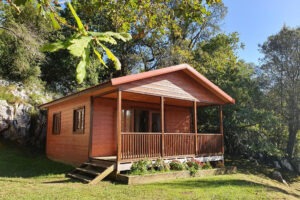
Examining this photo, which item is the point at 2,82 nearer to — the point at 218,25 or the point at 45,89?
the point at 45,89

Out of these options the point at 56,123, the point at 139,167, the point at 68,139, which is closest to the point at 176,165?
the point at 139,167

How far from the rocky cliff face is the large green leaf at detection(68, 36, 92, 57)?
14.9 m

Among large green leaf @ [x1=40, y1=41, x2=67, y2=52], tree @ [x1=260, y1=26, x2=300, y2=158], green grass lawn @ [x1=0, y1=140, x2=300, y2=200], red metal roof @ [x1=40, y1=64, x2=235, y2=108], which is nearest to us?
large green leaf @ [x1=40, y1=41, x2=67, y2=52]

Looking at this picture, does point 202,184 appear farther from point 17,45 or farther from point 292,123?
point 17,45

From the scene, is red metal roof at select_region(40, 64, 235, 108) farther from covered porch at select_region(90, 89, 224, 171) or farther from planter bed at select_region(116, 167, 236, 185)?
planter bed at select_region(116, 167, 236, 185)

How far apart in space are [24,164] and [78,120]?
3022mm

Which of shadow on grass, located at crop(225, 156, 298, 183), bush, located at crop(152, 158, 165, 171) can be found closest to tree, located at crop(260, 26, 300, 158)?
shadow on grass, located at crop(225, 156, 298, 183)

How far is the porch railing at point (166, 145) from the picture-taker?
9227mm

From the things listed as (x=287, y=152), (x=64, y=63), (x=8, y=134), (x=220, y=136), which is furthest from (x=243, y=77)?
(x=8, y=134)

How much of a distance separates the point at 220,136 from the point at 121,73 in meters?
13.4

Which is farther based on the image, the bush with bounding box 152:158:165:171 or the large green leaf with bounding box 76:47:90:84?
the bush with bounding box 152:158:165:171

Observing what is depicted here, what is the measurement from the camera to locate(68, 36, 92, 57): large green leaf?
113cm

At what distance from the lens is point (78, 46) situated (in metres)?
1.17

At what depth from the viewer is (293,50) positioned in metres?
18.6
